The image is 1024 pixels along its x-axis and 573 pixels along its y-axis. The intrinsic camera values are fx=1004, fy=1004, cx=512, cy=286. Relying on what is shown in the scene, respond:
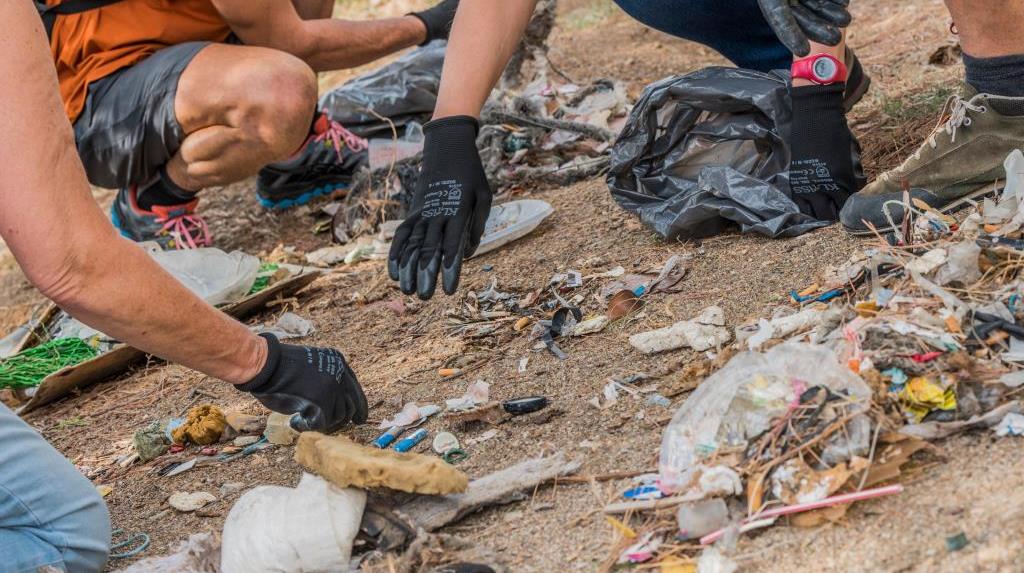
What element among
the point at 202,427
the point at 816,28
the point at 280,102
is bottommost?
the point at 202,427

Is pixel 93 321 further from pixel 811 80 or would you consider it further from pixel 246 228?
pixel 246 228

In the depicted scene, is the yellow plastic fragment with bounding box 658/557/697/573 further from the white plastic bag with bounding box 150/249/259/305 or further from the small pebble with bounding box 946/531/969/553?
the white plastic bag with bounding box 150/249/259/305

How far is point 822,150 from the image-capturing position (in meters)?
2.29

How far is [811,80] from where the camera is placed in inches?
90.4

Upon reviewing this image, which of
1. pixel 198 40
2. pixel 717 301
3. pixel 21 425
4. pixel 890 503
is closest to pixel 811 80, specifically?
pixel 717 301

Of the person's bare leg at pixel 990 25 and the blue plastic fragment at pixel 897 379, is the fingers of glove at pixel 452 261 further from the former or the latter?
the person's bare leg at pixel 990 25

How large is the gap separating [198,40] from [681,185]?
174 centimetres

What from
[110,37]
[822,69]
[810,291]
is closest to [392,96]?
[110,37]

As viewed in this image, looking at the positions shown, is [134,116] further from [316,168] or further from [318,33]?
[316,168]

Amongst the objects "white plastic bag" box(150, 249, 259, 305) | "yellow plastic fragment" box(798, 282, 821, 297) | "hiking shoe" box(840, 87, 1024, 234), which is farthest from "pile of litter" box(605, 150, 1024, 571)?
"white plastic bag" box(150, 249, 259, 305)

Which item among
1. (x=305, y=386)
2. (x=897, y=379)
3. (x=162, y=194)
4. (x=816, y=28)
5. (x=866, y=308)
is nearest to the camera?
(x=897, y=379)

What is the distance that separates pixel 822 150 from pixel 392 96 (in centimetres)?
196

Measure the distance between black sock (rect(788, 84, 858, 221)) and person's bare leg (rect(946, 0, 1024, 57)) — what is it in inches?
12.4

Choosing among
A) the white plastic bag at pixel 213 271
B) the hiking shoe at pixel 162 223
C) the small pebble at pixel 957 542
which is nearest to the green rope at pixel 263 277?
the white plastic bag at pixel 213 271
